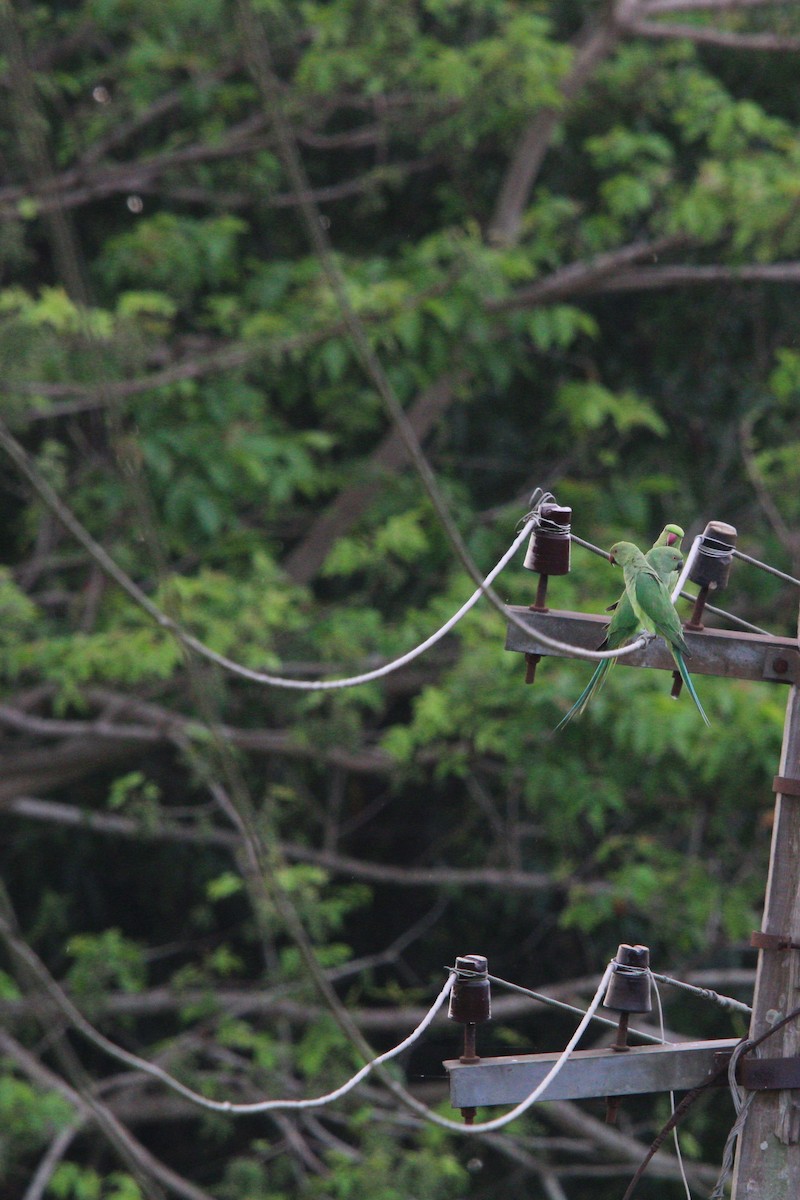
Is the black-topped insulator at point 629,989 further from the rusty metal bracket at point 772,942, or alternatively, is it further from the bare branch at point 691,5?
the bare branch at point 691,5

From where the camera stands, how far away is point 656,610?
103 inches

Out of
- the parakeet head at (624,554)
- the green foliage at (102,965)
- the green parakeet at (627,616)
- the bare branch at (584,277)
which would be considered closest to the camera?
the green parakeet at (627,616)

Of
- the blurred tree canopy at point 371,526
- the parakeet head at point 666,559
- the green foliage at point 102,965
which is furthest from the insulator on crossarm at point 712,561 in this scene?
the green foliage at point 102,965

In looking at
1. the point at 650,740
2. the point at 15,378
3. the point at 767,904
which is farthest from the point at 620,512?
the point at 767,904

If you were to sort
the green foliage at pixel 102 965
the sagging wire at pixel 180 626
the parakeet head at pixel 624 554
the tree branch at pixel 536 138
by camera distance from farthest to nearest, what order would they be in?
1. the tree branch at pixel 536 138
2. the green foliage at pixel 102 965
3. the parakeet head at pixel 624 554
4. the sagging wire at pixel 180 626

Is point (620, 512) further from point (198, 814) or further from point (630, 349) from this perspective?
point (198, 814)

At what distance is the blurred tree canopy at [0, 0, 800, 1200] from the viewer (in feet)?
17.0

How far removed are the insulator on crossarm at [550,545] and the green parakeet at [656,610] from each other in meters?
0.15

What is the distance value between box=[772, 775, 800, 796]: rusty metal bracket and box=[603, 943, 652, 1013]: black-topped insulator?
0.40 meters

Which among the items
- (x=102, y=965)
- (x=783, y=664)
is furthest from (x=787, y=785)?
(x=102, y=965)

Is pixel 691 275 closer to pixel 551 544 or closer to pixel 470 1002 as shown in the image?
pixel 551 544

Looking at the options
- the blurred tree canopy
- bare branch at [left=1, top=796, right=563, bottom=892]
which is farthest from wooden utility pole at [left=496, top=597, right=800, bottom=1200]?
bare branch at [left=1, top=796, right=563, bottom=892]

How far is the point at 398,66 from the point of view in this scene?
576 centimetres

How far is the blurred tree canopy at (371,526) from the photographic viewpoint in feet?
17.0
